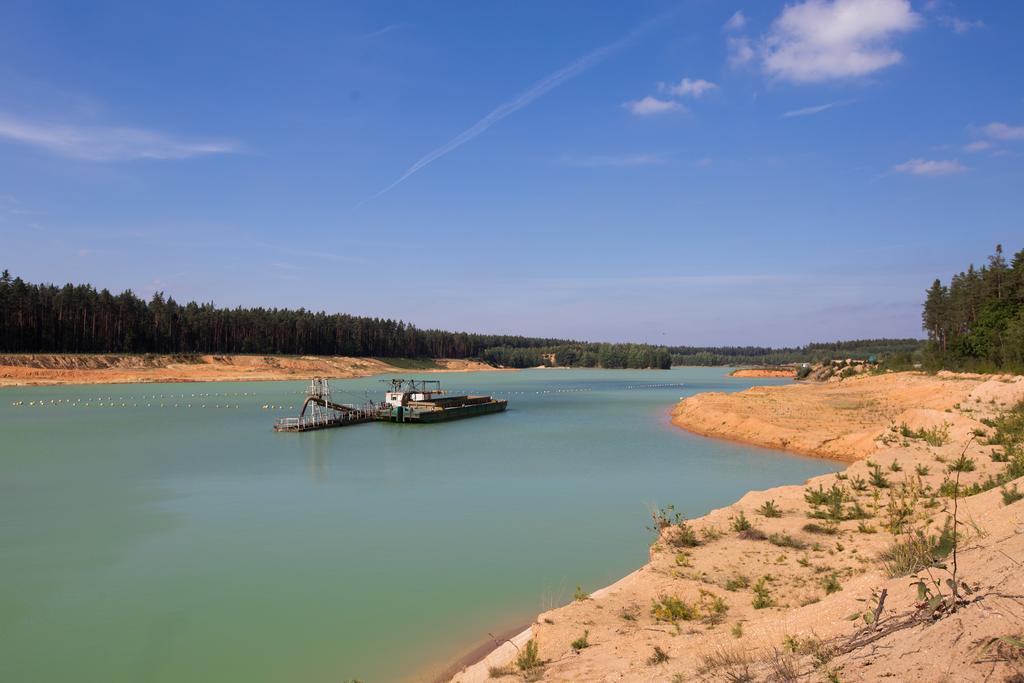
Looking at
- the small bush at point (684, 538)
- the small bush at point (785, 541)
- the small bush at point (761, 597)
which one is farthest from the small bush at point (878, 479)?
the small bush at point (761, 597)

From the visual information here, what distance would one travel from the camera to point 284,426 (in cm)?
4984

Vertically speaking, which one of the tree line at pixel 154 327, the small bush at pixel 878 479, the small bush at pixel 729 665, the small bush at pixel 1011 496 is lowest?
the small bush at pixel 878 479

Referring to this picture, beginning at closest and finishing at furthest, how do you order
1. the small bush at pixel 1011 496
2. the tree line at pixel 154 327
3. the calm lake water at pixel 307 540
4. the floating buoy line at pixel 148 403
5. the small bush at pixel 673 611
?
the small bush at pixel 673 611, the small bush at pixel 1011 496, the calm lake water at pixel 307 540, the floating buoy line at pixel 148 403, the tree line at pixel 154 327

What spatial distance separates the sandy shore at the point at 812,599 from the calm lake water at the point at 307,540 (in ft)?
11.8

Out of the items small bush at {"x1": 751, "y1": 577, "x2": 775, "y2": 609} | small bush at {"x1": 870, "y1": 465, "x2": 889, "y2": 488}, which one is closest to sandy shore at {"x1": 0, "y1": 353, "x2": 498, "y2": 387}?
small bush at {"x1": 870, "y1": 465, "x2": 889, "y2": 488}

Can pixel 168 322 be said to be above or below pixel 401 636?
above

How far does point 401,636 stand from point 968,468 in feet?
51.7

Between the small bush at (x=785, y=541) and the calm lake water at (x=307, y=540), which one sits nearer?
the calm lake water at (x=307, y=540)

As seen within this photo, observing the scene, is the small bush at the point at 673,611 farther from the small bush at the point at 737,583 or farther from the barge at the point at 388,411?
the barge at the point at 388,411

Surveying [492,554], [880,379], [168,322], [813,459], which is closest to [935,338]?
[880,379]

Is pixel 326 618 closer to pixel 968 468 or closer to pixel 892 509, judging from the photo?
pixel 892 509

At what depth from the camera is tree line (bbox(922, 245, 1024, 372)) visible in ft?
197

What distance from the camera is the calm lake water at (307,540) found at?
509 inches

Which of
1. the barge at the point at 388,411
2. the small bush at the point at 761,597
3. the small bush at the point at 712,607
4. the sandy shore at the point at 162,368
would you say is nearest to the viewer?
the small bush at the point at 712,607
